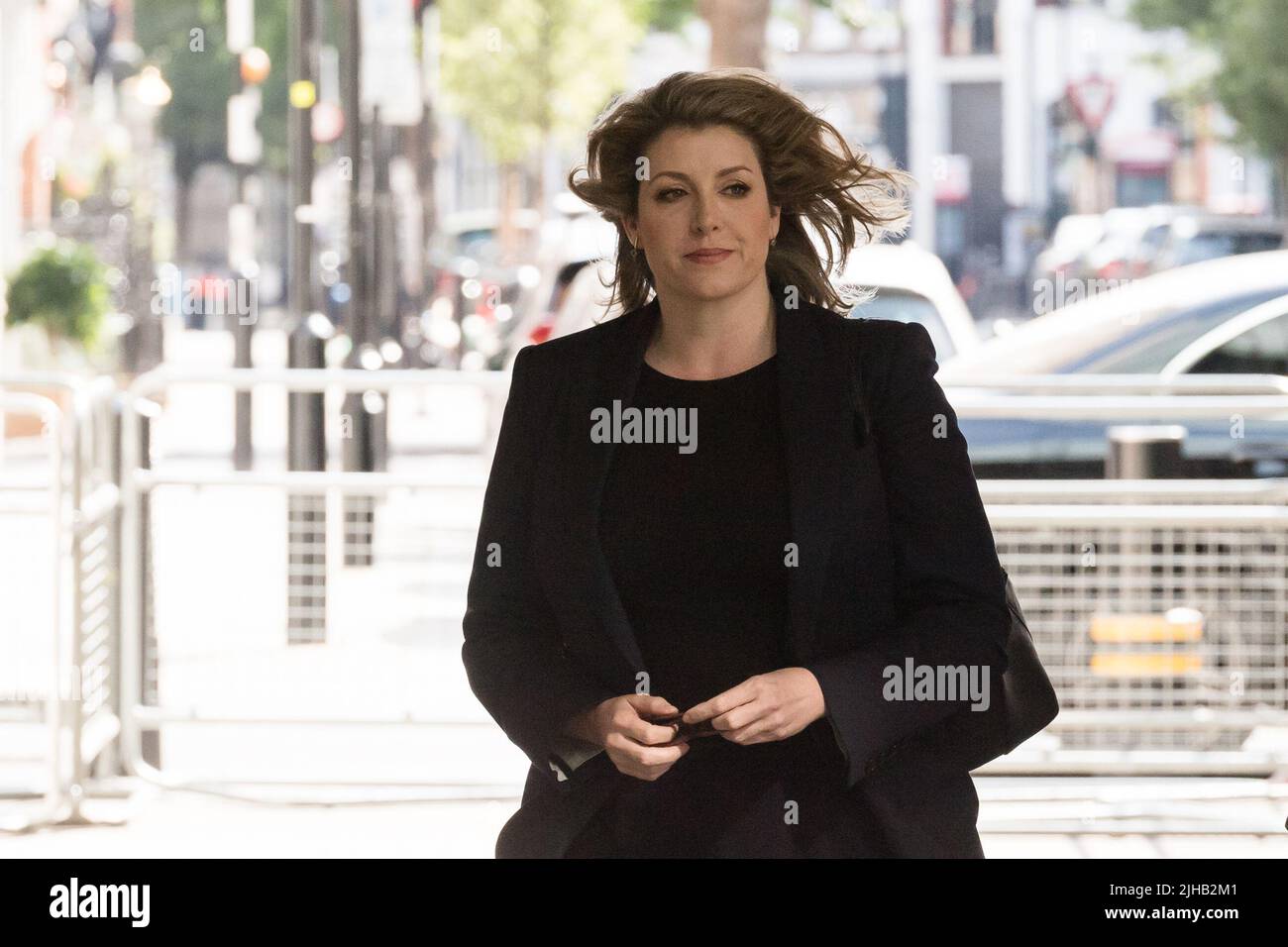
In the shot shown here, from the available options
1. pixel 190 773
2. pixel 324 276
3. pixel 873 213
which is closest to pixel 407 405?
pixel 324 276

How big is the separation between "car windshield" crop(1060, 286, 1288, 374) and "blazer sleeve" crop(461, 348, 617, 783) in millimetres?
4651

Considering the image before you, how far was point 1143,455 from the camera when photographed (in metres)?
6.32

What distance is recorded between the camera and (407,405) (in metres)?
22.4

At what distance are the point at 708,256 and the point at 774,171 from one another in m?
0.15

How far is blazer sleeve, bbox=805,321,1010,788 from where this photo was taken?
2.50m

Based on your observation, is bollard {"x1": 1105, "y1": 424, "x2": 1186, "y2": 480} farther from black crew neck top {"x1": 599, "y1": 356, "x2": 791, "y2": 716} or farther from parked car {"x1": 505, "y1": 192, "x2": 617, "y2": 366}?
parked car {"x1": 505, "y1": 192, "x2": 617, "y2": 366}

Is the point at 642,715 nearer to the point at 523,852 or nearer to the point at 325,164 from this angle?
the point at 523,852

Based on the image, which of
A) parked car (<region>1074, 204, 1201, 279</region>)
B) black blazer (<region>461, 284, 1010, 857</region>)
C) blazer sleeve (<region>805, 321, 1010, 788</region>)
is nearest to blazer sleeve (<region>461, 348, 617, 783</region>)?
black blazer (<region>461, 284, 1010, 857</region>)

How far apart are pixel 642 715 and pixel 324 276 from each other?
87.6 feet

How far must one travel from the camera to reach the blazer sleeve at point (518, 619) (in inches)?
103

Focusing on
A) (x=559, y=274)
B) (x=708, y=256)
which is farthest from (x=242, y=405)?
(x=708, y=256)

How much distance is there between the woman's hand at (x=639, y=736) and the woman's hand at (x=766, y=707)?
0.04 m
